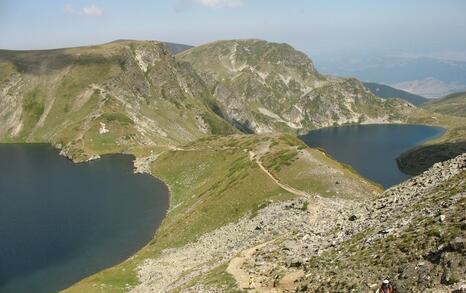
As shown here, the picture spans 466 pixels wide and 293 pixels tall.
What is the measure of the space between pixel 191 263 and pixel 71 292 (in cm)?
2185

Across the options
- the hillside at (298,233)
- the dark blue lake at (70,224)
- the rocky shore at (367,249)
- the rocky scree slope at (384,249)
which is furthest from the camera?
the dark blue lake at (70,224)

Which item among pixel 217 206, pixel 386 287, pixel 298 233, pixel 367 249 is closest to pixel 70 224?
pixel 217 206

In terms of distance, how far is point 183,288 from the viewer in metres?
62.3

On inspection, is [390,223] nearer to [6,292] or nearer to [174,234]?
[174,234]

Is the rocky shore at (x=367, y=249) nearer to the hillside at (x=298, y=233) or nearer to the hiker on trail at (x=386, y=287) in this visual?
the hillside at (x=298, y=233)

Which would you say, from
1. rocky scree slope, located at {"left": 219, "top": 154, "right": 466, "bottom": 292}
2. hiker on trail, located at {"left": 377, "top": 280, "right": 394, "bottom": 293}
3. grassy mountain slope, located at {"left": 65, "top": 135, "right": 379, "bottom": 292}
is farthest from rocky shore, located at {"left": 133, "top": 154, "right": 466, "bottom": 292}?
grassy mountain slope, located at {"left": 65, "top": 135, "right": 379, "bottom": 292}

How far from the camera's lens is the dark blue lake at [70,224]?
98.8m

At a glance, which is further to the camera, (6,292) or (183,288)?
(6,292)

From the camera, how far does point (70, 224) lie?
130 meters

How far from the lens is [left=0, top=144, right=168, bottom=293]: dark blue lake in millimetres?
98812

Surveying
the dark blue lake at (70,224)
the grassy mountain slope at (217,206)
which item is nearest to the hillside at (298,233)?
the grassy mountain slope at (217,206)

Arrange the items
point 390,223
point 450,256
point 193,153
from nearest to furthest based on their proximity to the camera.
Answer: point 450,256 < point 390,223 < point 193,153

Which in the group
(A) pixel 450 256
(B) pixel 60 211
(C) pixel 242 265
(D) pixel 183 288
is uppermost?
(A) pixel 450 256

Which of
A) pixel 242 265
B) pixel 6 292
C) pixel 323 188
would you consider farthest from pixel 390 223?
pixel 6 292
